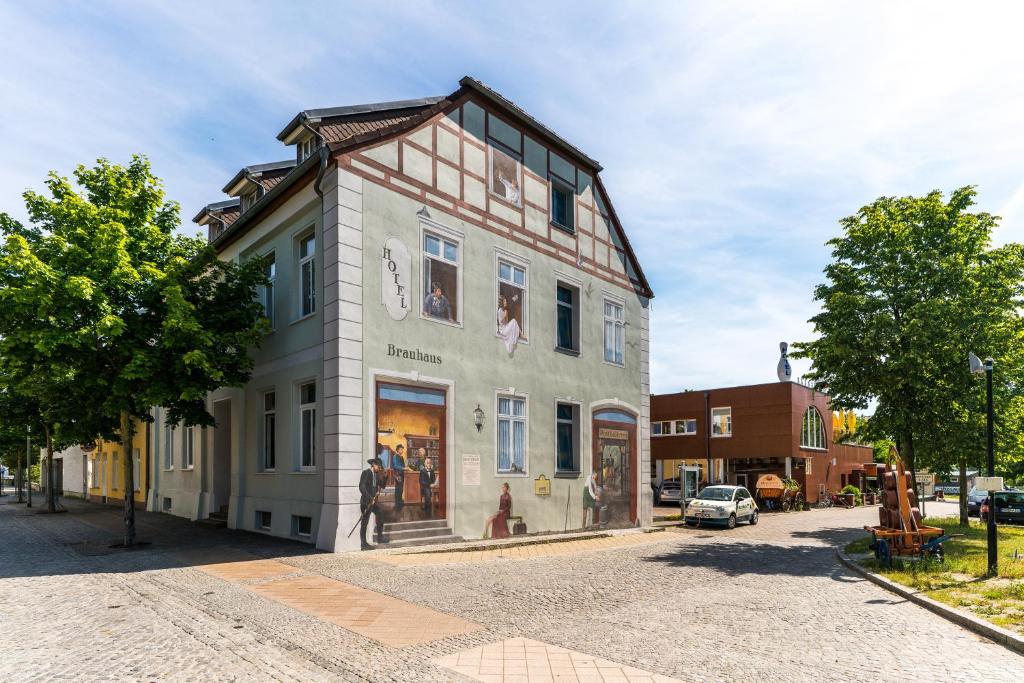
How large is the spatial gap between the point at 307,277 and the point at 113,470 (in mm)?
25573

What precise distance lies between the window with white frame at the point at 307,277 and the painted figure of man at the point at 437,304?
2.75 m

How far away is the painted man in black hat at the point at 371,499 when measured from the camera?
50.6 ft

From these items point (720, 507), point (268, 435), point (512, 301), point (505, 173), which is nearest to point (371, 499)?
point (268, 435)

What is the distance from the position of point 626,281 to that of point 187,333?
15.8m

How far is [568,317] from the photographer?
23.7 meters

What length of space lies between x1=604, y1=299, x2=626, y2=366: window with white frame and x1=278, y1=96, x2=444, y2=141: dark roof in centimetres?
947

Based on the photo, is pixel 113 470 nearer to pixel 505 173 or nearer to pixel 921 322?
pixel 505 173

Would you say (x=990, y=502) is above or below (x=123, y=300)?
below

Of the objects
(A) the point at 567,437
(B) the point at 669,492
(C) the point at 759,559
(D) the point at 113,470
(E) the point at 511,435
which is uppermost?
(E) the point at 511,435

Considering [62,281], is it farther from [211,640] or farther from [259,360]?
[211,640]

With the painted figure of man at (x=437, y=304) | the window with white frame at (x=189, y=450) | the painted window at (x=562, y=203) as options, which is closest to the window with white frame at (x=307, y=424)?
the painted figure of man at (x=437, y=304)

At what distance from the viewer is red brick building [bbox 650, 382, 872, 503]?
43625 millimetres

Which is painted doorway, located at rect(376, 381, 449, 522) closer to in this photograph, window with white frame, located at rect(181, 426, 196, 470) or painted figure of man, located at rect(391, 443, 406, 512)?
painted figure of man, located at rect(391, 443, 406, 512)

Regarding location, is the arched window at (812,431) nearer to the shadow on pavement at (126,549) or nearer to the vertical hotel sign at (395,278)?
the vertical hotel sign at (395,278)
